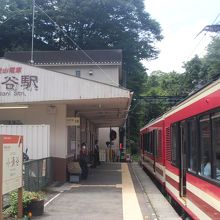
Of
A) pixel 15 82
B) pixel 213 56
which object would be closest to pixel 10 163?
pixel 15 82

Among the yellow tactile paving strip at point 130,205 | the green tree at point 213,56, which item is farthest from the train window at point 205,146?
the green tree at point 213,56

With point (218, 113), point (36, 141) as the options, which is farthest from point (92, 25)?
point (218, 113)

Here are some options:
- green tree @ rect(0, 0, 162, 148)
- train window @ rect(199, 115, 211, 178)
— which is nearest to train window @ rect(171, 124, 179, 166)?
train window @ rect(199, 115, 211, 178)

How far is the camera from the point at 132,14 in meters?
54.1

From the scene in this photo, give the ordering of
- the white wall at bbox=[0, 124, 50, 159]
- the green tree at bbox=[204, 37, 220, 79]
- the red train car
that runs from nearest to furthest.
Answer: the red train car, the white wall at bbox=[0, 124, 50, 159], the green tree at bbox=[204, 37, 220, 79]

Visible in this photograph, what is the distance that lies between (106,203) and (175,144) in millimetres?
2711

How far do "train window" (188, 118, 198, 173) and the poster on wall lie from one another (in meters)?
3.33

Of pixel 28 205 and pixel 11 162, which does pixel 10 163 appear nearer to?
pixel 11 162

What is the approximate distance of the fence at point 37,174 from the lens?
556 inches

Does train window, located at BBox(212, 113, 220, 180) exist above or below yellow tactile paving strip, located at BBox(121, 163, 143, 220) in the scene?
above

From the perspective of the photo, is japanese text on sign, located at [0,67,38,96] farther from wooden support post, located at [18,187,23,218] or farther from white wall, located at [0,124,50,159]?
wooden support post, located at [18,187,23,218]

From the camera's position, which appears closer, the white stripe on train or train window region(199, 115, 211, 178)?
train window region(199, 115, 211, 178)

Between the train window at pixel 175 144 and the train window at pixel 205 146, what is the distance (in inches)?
136

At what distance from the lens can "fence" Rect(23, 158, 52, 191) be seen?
46.3ft
